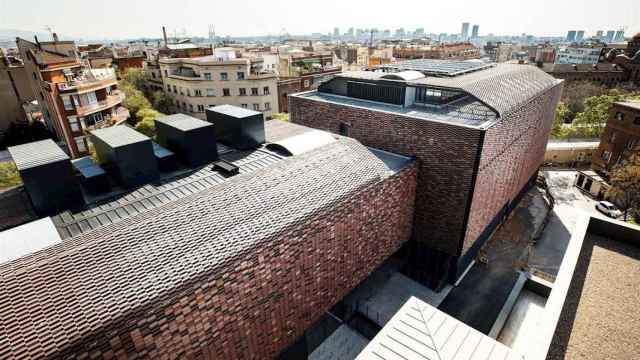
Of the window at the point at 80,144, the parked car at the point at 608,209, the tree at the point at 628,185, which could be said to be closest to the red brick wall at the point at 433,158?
the tree at the point at 628,185

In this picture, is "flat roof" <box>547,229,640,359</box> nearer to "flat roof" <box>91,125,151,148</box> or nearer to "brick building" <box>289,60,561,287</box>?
"brick building" <box>289,60,561,287</box>

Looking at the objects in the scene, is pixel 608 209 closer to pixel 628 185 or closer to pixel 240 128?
pixel 628 185

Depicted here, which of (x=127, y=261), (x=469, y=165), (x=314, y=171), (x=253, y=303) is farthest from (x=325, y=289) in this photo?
(x=469, y=165)

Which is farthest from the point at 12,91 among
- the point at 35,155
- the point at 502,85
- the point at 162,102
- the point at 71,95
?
the point at 502,85

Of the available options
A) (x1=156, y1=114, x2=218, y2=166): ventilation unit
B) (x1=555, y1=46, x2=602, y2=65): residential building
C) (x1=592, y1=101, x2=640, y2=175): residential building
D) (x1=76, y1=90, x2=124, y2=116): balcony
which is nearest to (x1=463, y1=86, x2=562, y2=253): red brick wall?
(x1=592, y1=101, x2=640, y2=175): residential building

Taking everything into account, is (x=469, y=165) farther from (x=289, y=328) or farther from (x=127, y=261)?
(x=127, y=261)
